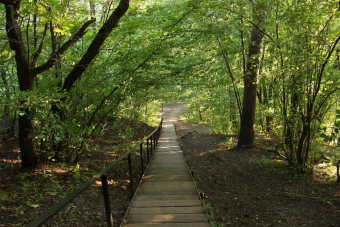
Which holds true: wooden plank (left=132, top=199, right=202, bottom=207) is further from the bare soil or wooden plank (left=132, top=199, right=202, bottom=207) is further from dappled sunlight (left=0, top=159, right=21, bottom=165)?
dappled sunlight (left=0, top=159, right=21, bottom=165)

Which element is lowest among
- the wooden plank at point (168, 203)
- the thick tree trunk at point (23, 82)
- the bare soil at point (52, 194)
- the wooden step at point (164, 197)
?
the wooden step at point (164, 197)

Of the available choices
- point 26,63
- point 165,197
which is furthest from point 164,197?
point 26,63

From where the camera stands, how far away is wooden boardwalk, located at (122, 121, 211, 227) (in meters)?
3.34

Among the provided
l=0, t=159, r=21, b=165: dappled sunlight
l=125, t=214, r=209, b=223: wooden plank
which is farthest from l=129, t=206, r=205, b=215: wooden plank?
l=0, t=159, r=21, b=165: dappled sunlight

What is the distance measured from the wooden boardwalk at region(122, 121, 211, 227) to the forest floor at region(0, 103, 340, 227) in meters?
0.30

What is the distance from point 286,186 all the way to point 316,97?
2.07 m

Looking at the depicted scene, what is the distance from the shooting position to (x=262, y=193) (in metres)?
5.07

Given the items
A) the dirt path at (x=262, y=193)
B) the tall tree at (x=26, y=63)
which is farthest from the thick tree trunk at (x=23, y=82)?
the dirt path at (x=262, y=193)

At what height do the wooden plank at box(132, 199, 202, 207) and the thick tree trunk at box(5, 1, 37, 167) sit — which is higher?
the thick tree trunk at box(5, 1, 37, 167)

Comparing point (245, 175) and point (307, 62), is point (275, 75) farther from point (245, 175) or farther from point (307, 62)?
point (245, 175)

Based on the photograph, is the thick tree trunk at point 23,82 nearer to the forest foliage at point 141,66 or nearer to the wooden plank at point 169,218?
the forest foliage at point 141,66

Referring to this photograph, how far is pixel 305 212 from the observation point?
400 centimetres

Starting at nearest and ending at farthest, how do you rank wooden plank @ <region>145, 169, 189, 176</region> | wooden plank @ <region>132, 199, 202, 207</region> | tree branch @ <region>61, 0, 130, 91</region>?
1. wooden plank @ <region>132, 199, 202, 207</region>
2. tree branch @ <region>61, 0, 130, 91</region>
3. wooden plank @ <region>145, 169, 189, 176</region>

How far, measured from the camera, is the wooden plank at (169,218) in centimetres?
336
